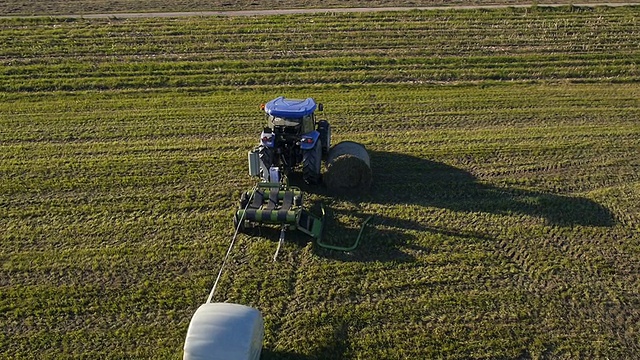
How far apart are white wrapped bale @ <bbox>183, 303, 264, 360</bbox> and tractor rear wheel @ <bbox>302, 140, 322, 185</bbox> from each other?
15.9 feet

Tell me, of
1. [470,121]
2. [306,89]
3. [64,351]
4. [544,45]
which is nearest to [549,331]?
[64,351]

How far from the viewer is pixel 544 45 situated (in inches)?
920

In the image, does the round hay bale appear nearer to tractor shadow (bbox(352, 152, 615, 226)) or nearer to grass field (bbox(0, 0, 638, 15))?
tractor shadow (bbox(352, 152, 615, 226))

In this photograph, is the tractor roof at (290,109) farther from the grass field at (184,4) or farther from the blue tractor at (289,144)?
the grass field at (184,4)

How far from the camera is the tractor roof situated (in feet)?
40.5

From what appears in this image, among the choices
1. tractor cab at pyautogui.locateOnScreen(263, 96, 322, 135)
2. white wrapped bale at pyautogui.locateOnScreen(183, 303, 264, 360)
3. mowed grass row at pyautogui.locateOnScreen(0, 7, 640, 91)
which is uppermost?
tractor cab at pyautogui.locateOnScreen(263, 96, 322, 135)

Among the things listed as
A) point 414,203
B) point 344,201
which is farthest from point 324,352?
point 414,203

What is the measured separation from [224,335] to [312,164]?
17.9 ft

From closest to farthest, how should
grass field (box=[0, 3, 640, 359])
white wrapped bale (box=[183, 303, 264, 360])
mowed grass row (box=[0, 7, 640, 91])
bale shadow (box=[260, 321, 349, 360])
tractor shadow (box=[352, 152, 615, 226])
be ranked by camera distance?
white wrapped bale (box=[183, 303, 264, 360]), bale shadow (box=[260, 321, 349, 360]), grass field (box=[0, 3, 640, 359]), tractor shadow (box=[352, 152, 615, 226]), mowed grass row (box=[0, 7, 640, 91])

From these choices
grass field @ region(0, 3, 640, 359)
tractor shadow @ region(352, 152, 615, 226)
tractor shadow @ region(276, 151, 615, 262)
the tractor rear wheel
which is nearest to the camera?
grass field @ region(0, 3, 640, 359)

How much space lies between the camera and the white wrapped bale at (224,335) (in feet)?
24.3

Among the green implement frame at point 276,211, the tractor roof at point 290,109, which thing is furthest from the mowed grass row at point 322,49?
the green implement frame at point 276,211

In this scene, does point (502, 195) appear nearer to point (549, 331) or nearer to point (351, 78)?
point (549, 331)

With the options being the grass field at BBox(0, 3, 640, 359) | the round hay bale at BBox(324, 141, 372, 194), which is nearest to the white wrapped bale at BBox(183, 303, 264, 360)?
the grass field at BBox(0, 3, 640, 359)
